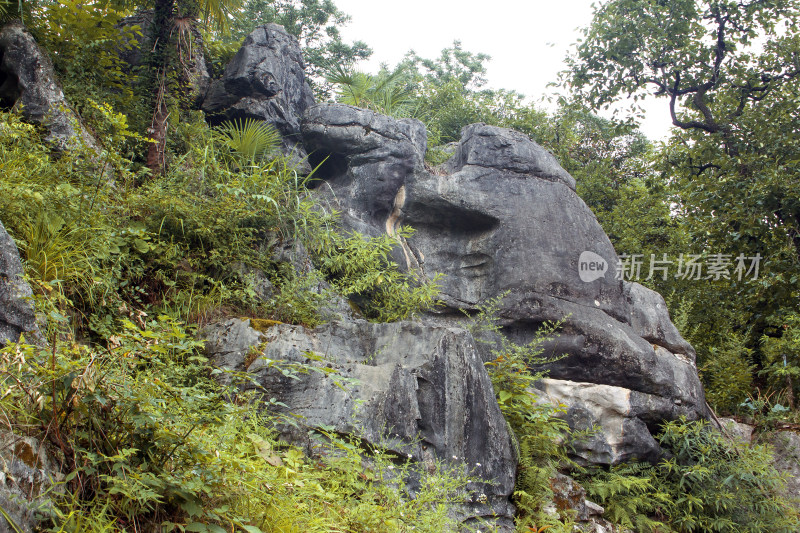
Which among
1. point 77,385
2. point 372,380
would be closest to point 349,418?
point 372,380

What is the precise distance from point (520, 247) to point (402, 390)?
3.54 meters

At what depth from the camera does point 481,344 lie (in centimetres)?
743

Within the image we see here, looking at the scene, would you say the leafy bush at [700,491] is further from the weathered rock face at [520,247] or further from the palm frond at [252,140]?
the palm frond at [252,140]

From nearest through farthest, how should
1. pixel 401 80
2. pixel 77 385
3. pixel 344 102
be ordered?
1. pixel 77 385
2. pixel 344 102
3. pixel 401 80

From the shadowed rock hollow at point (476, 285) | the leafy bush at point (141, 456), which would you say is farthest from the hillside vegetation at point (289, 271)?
the shadowed rock hollow at point (476, 285)

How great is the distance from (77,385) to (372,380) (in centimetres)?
296

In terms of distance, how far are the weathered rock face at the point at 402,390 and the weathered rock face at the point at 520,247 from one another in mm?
2148

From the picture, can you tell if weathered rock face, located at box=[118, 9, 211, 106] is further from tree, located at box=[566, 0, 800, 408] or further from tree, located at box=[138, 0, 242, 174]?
tree, located at box=[566, 0, 800, 408]

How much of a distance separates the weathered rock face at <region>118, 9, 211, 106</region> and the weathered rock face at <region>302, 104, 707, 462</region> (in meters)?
1.80

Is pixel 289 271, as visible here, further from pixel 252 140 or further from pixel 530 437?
pixel 530 437

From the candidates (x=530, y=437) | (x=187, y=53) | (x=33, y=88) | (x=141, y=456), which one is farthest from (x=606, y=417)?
(x=33, y=88)

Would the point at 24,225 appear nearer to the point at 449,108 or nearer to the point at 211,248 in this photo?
the point at 211,248

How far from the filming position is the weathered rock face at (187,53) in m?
8.12

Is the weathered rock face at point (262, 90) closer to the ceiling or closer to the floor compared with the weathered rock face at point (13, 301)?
closer to the ceiling
